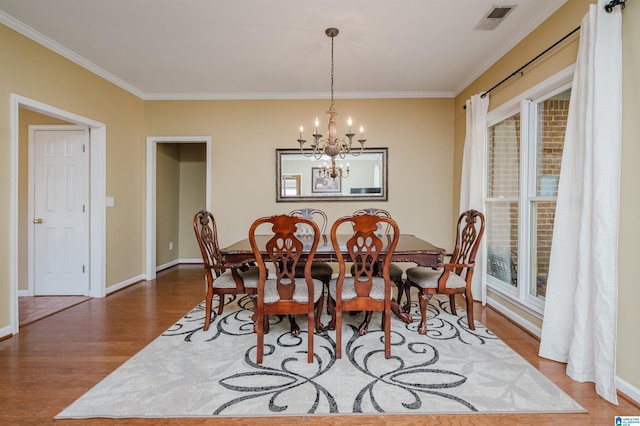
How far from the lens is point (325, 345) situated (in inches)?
89.9

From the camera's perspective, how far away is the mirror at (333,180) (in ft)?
14.1

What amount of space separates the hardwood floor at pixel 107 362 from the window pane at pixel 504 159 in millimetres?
1291

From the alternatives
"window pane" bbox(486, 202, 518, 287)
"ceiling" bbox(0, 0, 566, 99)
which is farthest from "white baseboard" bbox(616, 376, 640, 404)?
"ceiling" bbox(0, 0, 566, 99)

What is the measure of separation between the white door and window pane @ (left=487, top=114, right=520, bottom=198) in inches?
184

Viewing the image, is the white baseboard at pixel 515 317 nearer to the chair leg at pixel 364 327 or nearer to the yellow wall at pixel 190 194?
the chair leg at pixel 364 327

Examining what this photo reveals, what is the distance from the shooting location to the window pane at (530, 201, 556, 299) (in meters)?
2.61

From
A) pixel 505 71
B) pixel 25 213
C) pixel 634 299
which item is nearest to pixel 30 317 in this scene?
pixel 25 213

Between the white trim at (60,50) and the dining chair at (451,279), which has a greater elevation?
the white trim at (60,50)

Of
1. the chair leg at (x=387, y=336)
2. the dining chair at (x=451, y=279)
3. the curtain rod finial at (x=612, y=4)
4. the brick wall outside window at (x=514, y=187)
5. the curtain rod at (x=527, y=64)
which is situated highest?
the curtain rod at (x=527, y=64)

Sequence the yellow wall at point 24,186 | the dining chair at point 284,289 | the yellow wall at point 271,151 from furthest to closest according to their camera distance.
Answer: the yellow wall at point 271,151 → the yellow wall at point 24,186 → the dining chair at point 284,289

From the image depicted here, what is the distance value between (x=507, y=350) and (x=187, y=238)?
5.24m

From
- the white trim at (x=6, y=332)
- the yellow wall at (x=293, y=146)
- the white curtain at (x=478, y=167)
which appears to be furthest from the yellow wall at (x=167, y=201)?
the white curtain at (x=478, y=167)

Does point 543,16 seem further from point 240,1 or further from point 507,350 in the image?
point 507,350

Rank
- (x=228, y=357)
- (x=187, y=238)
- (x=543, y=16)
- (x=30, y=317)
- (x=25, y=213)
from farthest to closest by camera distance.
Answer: (x=187, y=238)
(x=25, y=213)
(x=30, y=317)
(x=543, y=16)
(x=228, y=357)
